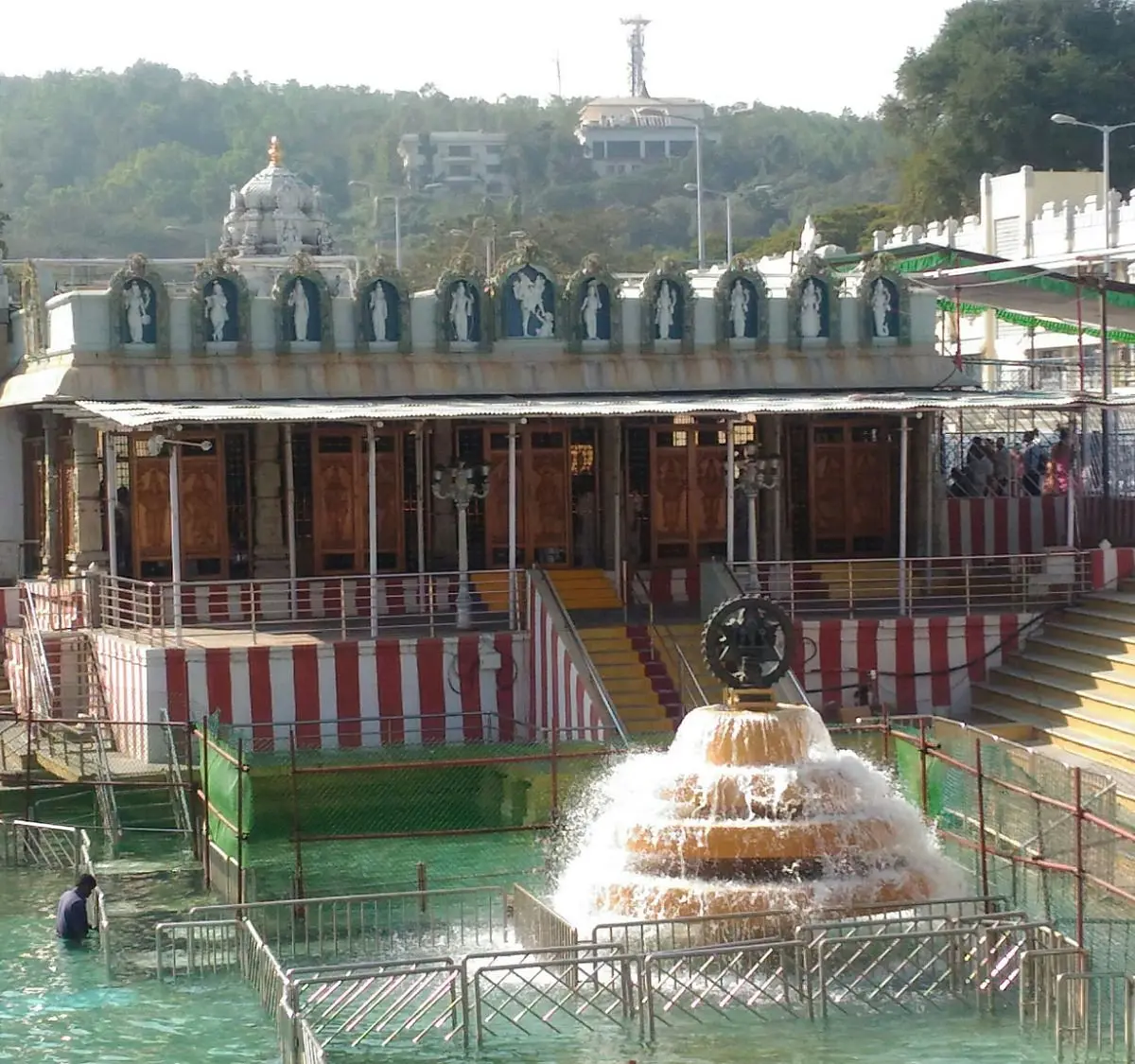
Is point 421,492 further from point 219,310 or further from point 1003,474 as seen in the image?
point 1003,474

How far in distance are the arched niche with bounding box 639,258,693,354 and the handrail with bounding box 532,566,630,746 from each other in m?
4.46

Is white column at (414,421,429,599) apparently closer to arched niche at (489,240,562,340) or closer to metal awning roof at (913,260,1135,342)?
arched niche at (489,240,562,340)

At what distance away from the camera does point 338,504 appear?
33250 mm

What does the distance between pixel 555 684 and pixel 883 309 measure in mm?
8613

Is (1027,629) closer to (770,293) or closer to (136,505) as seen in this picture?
(770,293)

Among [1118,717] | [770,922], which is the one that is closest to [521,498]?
[1118,717]

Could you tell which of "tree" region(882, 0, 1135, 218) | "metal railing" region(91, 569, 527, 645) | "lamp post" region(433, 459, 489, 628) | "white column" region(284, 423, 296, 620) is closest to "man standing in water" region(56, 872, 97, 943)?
"metal railing" region(91, 569, 527, 645)

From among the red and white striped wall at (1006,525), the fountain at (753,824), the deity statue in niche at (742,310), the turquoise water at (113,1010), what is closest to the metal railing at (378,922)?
the turquoise water at (113,1010)

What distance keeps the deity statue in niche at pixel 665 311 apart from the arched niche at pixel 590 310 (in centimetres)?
58

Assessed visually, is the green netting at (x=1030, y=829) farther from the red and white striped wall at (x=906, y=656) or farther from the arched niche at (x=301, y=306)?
the arched niche at (x=301, y=306)

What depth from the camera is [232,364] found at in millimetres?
32719

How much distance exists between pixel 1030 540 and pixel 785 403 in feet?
21.2

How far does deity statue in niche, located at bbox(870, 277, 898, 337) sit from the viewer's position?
114 ft

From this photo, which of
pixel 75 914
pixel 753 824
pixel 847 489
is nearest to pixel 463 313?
pixel 847 489
